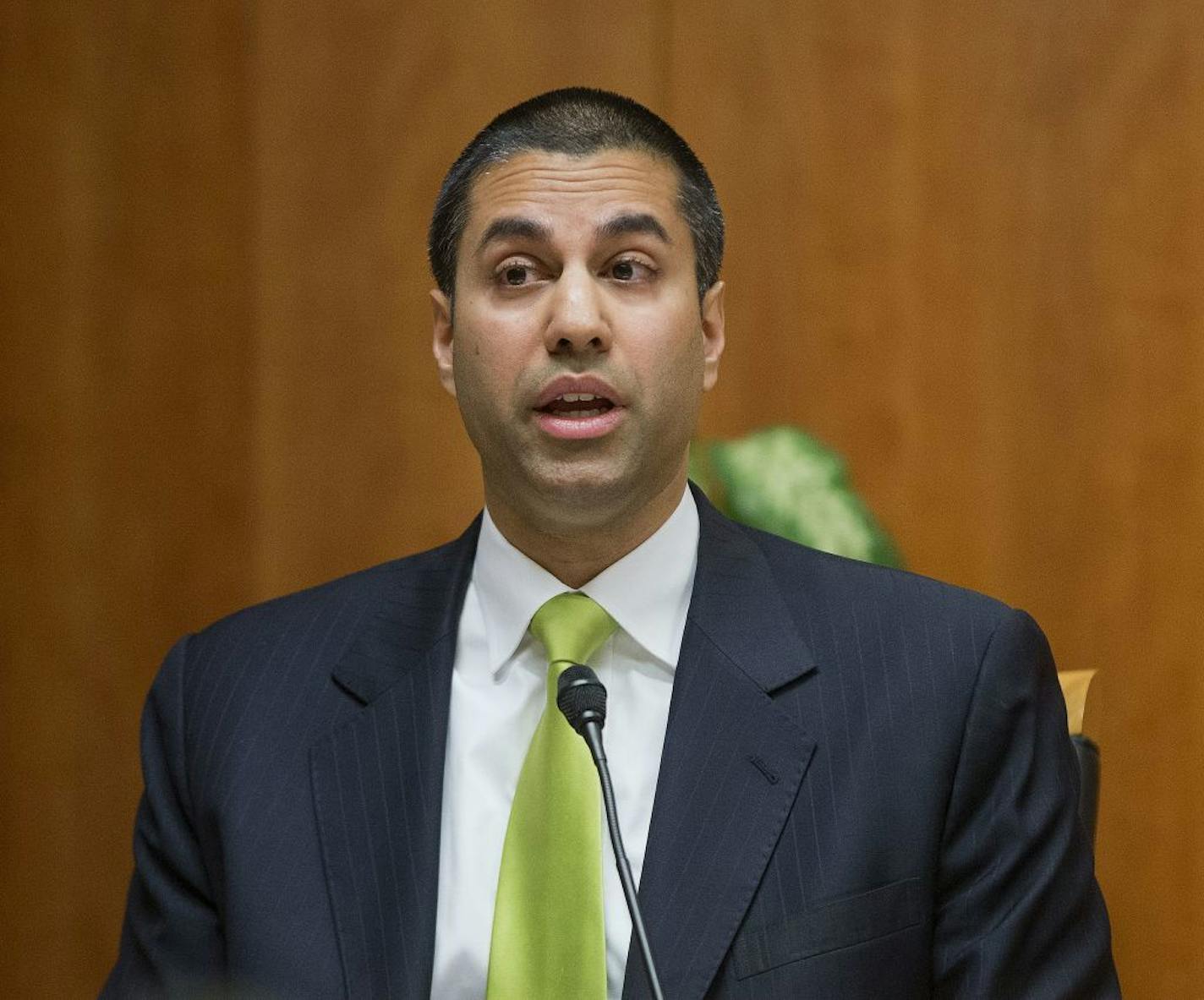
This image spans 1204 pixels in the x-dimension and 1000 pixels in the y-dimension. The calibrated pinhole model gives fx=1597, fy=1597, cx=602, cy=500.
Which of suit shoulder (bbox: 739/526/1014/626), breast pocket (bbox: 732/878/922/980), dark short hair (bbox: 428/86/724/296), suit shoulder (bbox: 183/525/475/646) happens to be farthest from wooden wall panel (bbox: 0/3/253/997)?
breast pocket (bbox: 732/878/922/980)

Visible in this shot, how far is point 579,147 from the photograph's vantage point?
152 centimetres

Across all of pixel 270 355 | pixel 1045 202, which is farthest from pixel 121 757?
pixel 1045 202

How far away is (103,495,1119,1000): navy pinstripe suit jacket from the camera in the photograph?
132 cm

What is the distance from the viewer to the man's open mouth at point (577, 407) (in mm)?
1430

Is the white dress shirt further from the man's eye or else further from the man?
the man's eye

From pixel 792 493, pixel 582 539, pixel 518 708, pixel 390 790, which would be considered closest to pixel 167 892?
pixel 390 790

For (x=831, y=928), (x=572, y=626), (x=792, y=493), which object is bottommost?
(x=831, y=928)

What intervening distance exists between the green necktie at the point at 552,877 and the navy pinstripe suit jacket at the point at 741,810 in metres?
0.05

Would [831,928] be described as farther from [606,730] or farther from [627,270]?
[627,270]

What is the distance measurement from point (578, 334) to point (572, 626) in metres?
0.26

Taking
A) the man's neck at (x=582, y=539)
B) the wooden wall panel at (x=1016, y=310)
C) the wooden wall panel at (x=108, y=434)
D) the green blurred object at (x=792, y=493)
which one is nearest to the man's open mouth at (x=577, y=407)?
the man's neck at (x=582, y=539)

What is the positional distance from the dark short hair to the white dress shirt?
26cm

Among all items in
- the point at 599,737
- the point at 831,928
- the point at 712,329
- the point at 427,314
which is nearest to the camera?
the point at 599,737

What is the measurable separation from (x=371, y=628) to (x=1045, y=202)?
1.04 metres
